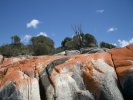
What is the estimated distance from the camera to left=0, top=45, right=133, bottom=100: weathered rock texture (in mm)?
13640

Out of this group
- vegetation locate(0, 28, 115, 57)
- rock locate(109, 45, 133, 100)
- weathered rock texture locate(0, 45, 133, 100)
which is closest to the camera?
rock locate(109, 45, 133, 100)

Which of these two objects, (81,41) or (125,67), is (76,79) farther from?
(81,41)

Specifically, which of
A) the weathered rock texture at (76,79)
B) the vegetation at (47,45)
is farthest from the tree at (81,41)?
the weathered rock texture at (76,79)

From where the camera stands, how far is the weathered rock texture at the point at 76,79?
13640 mm

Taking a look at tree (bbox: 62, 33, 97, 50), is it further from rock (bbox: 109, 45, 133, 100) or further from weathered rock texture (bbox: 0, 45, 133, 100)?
weathered rock texture (bbox: 0, 45, 133, 100)

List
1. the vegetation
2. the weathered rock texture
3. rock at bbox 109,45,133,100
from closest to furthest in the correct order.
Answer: rock at bbox 109,45,133,100 → the weathered rock texture → the vegetation

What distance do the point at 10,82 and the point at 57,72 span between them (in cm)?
241

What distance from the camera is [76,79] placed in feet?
47.0

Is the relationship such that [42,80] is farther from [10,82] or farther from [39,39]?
[39,39]

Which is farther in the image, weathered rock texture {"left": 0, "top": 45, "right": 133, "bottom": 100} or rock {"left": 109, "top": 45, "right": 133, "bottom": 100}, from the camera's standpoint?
weathered rock texture {"left": 0, "top": 45, "right": 133, "bottom": 100}

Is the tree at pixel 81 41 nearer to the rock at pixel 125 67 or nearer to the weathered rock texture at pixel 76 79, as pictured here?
the rock at pixel 125 67

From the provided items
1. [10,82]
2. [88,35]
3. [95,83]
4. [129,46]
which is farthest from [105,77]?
[88,35]

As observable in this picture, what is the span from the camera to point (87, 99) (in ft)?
44.7

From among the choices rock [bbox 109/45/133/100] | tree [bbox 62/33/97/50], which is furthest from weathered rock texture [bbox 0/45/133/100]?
tree [bbox 62/33/97/50]
